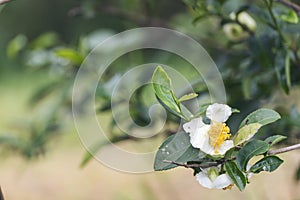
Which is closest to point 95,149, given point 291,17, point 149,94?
point 149,94

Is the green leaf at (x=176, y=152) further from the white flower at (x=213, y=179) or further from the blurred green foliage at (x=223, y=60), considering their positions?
the blurred green foliage at (x=223, y=60)

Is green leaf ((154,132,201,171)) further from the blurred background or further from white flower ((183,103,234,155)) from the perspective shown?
the blurred background

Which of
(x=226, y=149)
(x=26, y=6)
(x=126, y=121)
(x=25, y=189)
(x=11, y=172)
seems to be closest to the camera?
(x=226, y=149)

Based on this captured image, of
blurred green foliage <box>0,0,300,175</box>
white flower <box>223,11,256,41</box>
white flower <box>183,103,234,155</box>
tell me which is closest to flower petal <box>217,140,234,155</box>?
white flower <box>183,103,234,155</box>

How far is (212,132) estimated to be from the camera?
55cm

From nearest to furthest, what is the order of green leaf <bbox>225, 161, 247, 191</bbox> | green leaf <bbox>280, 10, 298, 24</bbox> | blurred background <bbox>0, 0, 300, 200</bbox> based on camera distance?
green leaf <bbox>225, 161, 247, 191</bbox>, green leaf <bbox>280, 10, 298, 24</bbox>, blurred background <bbox>0, 0, 300, 200</bbox>

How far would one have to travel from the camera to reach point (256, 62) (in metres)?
0.87

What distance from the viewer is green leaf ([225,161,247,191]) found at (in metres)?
0.53

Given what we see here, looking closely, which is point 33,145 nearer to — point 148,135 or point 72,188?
point 148,135

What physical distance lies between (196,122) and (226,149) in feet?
0.13

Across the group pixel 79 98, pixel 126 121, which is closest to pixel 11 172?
pixel 79 98

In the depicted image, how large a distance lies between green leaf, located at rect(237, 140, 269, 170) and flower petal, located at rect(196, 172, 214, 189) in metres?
0.03

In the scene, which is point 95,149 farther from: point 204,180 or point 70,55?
point 204,180

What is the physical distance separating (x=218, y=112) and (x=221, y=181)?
63 millimetres
